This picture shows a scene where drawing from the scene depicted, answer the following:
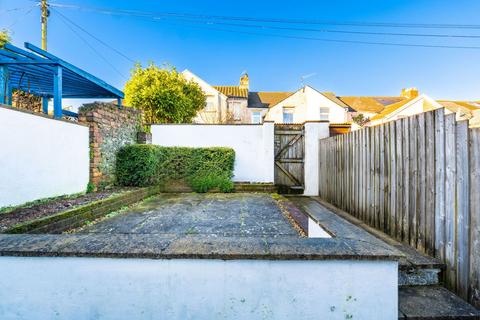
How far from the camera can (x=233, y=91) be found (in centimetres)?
2214

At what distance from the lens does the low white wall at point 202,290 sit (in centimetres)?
161

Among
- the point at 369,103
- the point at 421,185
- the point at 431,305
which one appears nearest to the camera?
the point at 431,305

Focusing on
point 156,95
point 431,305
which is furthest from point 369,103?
point 431,305

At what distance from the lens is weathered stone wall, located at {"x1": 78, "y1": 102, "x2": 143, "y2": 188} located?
4.96 m

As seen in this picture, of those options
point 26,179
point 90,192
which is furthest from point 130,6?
point 26,179

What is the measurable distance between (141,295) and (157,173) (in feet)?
16.5

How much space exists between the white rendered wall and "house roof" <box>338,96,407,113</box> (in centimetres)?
1913

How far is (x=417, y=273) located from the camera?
2260 millimetres

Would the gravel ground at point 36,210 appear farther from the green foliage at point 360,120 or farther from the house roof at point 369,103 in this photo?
the house roof at point 369,103

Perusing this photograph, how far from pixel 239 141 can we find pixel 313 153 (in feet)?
8.10

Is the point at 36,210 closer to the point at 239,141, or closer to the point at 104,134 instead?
the point at 104,134

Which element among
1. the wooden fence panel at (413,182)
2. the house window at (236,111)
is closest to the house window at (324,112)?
the house window at (236,111)

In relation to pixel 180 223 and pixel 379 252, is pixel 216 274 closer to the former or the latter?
pixel 379 252

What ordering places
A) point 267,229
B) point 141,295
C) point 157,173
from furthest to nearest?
point 157,173 → point 267,229 → point 141,295
